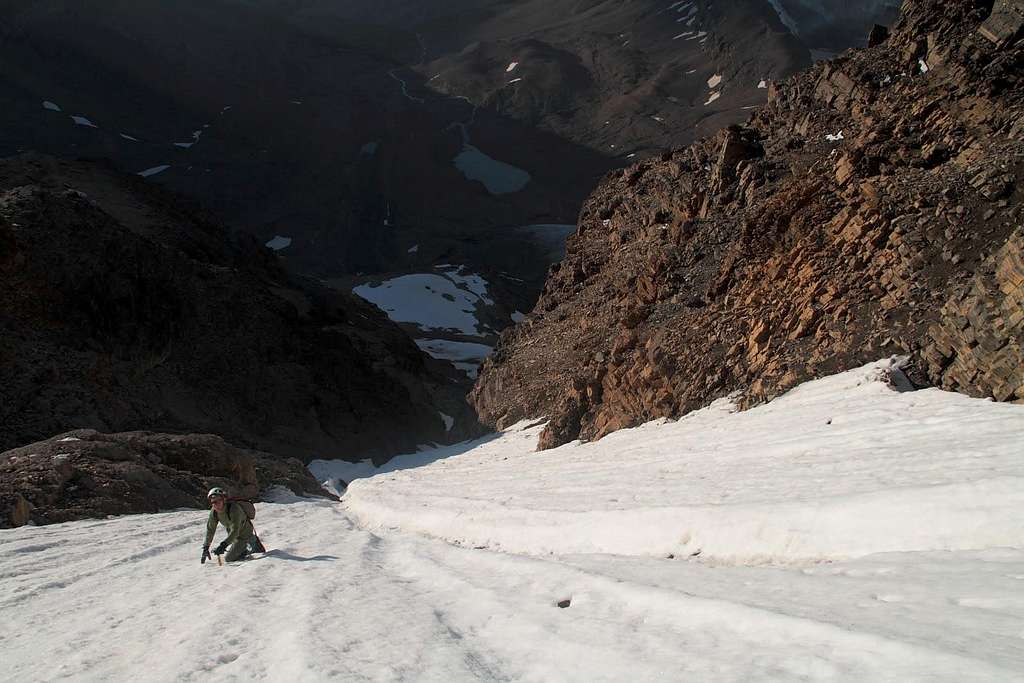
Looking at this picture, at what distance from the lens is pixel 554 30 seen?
163375 millimetres

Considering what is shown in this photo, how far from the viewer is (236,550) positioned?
8922mm

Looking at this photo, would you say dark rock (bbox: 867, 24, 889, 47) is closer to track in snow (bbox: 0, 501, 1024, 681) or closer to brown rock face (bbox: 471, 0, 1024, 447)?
brown rock face (bbox: 471, 0, 1024, 447)

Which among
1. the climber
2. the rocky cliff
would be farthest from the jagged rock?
the rocky cliff

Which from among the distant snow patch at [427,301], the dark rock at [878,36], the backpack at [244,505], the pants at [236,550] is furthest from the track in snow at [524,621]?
the distant snow patch at [427,301]

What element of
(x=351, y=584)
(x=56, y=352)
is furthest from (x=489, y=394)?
(x=351, y=584)

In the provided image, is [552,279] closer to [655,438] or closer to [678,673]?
[655,438]

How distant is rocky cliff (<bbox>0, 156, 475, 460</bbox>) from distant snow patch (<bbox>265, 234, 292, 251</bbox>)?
6920cm

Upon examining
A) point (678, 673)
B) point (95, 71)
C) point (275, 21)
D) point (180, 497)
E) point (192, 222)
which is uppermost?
point (275, 21)

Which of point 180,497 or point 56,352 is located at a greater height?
point 56,352

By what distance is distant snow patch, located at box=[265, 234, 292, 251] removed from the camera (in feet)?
364

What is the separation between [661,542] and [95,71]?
485ft

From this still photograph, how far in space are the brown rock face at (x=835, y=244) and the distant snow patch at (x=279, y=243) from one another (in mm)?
90915

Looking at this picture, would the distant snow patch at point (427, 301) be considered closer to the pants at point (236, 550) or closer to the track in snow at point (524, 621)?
the pants at point (236, 550)

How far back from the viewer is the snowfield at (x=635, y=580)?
4211 millimetres
